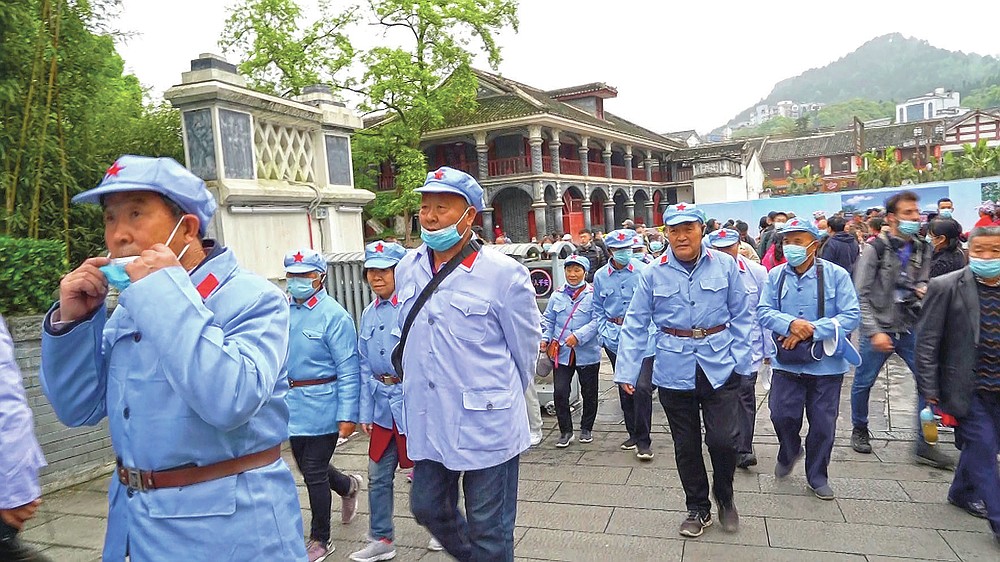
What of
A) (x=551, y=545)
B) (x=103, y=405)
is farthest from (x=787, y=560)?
(x=103, y=405)

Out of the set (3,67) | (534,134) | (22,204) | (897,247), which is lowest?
(897,247)

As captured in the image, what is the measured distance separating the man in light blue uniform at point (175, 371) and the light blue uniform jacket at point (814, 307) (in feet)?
12.2

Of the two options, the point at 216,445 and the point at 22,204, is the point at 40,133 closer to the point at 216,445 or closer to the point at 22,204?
the point at 22,204

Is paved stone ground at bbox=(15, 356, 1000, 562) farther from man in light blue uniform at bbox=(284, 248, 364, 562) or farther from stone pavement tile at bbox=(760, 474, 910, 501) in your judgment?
man in light blue uniform at bbox=(284, 248, 364, 562)

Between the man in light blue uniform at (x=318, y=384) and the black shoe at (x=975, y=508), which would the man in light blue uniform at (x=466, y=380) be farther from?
the black shoe at (x=975, y=508)

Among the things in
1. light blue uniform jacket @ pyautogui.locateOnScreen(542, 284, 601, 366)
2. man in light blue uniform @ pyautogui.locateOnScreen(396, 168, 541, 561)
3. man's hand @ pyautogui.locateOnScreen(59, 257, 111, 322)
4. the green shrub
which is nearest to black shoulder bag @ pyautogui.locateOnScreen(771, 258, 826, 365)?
light blue uniform jacket @ pyautogui.locateOnScreen(542, 284, 601, 366)

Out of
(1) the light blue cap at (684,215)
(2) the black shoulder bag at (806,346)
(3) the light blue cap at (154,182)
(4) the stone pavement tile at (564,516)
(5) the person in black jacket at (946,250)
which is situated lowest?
(4) the stone pavement tile at (564,516)

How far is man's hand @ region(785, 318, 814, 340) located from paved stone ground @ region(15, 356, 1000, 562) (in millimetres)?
1126

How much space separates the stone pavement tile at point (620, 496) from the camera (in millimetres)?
4707

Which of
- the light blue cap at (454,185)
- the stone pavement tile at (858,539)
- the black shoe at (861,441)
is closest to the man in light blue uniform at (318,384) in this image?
the light blue cap at (454,185)

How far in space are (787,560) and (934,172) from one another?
142 feet

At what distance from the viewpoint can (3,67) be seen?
516cm

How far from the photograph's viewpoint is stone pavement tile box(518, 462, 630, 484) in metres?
5.27

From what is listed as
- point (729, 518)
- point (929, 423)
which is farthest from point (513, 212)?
point (729, 518)
